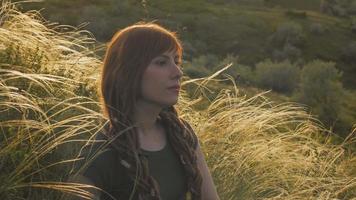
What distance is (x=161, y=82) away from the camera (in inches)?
107

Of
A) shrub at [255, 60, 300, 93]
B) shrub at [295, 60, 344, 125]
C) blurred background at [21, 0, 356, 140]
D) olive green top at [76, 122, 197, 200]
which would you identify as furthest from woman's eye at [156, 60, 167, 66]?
shrub at [255, 60, 300, 93]

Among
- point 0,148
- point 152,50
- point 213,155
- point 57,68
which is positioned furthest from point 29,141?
point 213,155

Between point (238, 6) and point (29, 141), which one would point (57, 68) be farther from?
point (238, 6)

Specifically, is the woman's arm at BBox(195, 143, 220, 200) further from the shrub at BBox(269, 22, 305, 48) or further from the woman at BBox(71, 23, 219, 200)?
the shrub at BBox(269, 22, 305, 48)

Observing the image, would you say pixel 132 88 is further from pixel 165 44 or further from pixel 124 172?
pixel 124 172

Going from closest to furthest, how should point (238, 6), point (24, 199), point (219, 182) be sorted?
point (24, 199)
point (219, 182)
point (238, 6)

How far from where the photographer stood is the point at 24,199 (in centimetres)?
272

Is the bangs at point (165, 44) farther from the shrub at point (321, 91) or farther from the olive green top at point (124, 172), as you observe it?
the shrub at point (321, 91)

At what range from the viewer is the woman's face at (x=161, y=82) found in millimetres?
2705

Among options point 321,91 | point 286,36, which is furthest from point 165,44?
point 286,36

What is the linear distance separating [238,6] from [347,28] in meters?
9.46

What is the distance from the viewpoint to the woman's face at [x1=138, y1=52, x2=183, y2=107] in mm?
2705

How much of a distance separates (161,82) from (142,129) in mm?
230

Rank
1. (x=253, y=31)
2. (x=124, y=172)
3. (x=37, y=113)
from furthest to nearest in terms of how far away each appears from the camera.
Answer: (x=253, y=31) → (x=37, y=113) → (x=124, y=172)
